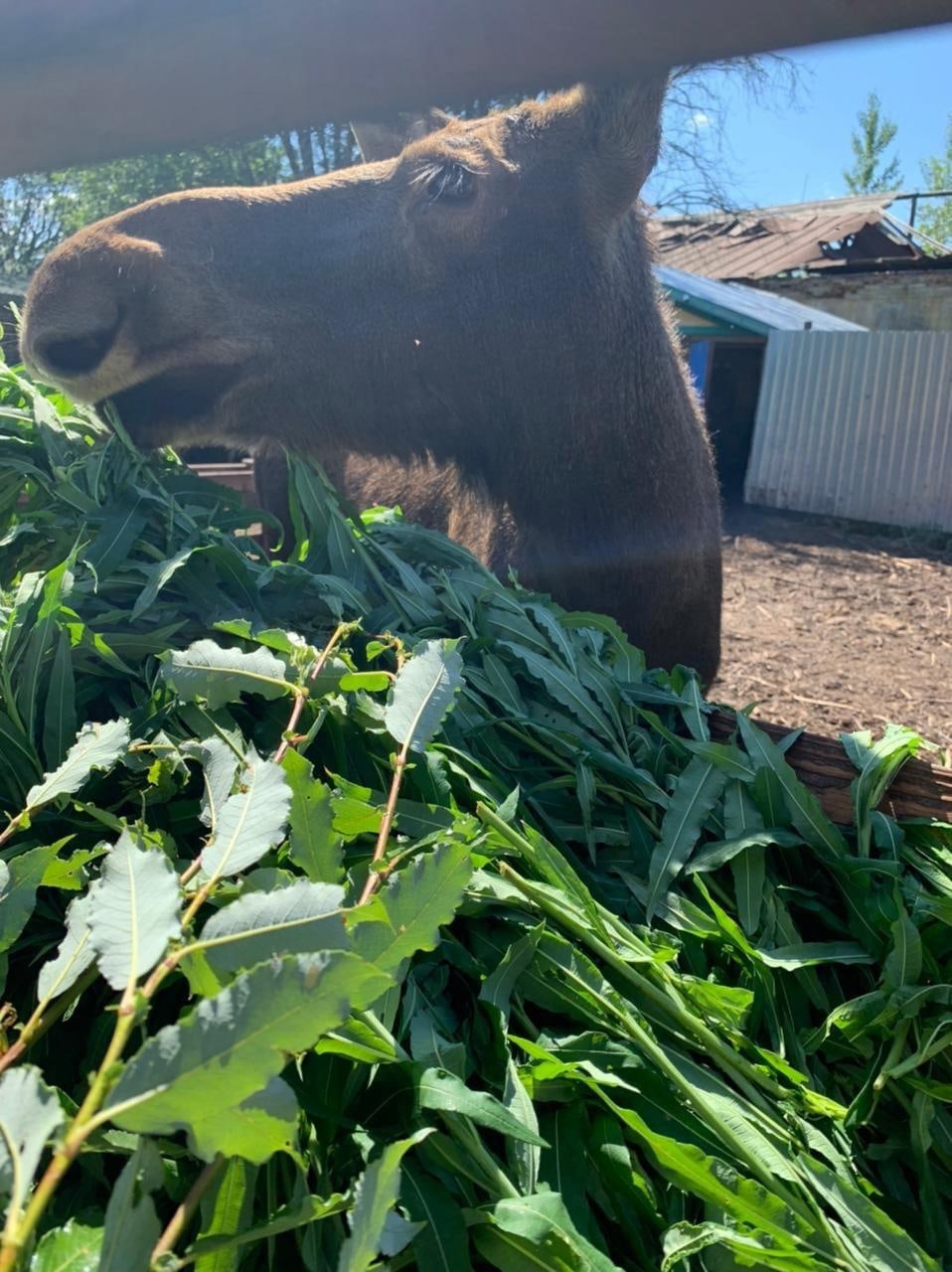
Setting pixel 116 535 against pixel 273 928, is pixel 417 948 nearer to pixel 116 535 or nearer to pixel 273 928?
pixel 273 928

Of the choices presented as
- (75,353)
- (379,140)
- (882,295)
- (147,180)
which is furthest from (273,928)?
(882,295)

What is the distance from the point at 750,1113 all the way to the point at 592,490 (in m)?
2.42

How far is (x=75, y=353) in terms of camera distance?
233 cm

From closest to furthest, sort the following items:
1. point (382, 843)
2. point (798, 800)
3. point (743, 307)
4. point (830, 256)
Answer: point (382, 843) → point (798, 800) → point (743, 307) → point (830, 256)

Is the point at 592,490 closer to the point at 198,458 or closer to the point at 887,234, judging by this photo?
the point at 198,458

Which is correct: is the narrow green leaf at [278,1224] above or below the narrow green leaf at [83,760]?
below

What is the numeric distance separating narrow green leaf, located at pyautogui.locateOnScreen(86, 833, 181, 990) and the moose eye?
102 inches

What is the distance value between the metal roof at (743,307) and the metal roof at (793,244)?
0.70 m

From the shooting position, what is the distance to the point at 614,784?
1538mm

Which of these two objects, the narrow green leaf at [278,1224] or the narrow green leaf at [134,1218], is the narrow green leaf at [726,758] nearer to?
the narrow green leaf at [278,1224]

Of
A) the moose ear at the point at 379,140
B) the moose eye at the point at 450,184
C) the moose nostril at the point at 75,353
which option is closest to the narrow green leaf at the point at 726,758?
the moose nostril at the point at 75,353

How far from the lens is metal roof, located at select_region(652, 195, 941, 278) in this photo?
1516 centimetres

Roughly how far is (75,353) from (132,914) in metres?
1.96

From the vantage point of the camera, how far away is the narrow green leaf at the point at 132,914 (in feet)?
2.30
